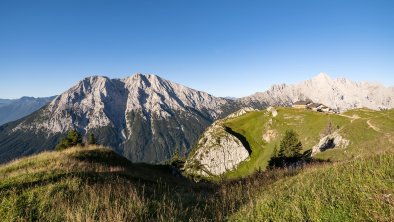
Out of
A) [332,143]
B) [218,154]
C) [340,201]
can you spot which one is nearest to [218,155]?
[218,154]

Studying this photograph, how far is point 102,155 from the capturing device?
99.7 ft

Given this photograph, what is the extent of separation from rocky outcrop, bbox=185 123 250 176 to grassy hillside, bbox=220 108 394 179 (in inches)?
193

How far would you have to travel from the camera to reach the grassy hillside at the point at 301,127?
81.1 meters

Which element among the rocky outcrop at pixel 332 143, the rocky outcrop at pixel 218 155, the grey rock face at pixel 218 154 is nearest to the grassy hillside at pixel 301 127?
the rocky outcrop at pixel 332 143

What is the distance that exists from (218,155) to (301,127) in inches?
1568

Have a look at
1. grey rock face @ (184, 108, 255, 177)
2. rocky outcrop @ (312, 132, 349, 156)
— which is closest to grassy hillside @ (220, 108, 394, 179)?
rocky outcrop @ (312, 132, 349, 156)

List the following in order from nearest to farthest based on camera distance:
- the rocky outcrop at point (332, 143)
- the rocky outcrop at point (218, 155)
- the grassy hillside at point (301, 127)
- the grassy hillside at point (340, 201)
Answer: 1. the grassy hillside at point (340, 201)
2. the rocky outcrop at point (332, 143)
3. the grassy hillside at point (301, 127)
4. the rocky outcrop at point (218, 155)

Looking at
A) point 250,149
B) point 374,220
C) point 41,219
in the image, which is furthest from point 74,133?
point 374,220

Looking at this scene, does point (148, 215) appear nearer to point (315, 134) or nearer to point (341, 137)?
point (341, 137)

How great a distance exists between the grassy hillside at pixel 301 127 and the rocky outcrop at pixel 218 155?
4.91m

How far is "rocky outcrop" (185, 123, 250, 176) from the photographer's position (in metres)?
128

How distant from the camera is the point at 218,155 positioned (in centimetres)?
13400

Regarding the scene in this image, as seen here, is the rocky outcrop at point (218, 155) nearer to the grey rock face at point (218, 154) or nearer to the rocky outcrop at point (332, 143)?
the grey rock face at point (218, 154)

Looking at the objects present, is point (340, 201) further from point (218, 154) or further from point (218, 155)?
point (218, 154)
